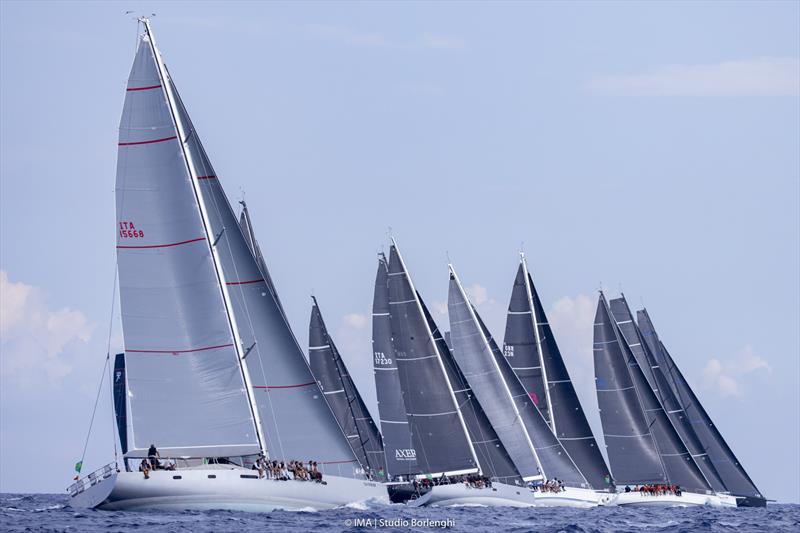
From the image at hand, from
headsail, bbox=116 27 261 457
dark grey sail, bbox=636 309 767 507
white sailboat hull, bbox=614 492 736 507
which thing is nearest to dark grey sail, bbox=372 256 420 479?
white sailboat hull, bbox=614 492 736 507

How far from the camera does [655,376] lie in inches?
3051

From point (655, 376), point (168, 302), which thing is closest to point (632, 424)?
point (655, 376)

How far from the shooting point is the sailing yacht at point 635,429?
68.6 m

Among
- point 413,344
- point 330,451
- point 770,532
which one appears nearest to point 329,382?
point 413,344

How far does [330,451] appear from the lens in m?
48.6

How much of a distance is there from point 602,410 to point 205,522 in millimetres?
33846

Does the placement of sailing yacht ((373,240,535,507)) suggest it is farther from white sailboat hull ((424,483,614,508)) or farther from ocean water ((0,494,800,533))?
ocean water ((0,494,800,533))

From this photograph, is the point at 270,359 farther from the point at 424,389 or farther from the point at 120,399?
the point at 424,389

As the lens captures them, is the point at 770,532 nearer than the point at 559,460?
Yes

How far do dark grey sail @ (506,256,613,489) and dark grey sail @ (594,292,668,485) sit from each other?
1.71m

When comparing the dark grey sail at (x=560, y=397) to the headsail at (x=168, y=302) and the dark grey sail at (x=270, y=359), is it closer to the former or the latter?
the dark grey sail at (x=270, y=359)

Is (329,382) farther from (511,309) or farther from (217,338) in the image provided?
(217,338)

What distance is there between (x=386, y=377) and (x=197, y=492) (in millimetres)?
22825

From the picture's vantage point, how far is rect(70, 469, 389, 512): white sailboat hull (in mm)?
42750
